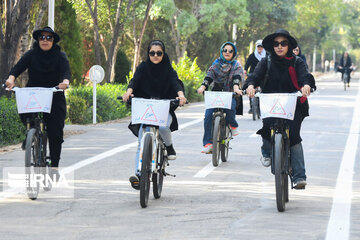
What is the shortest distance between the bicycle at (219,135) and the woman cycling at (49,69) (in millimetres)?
3118

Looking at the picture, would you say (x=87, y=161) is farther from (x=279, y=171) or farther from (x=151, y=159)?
(x=279, y=171)

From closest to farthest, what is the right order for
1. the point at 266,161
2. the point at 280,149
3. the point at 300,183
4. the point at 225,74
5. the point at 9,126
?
the point at 280,149 < the point at 300,183 < the point at 266,161 < the point at 225,74 < the point at 9,126

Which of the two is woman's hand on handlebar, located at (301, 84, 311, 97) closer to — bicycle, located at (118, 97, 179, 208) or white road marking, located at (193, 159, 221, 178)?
bicycle, located at (118, 97, 179, 208)

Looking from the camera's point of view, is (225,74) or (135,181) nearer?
(135,181)

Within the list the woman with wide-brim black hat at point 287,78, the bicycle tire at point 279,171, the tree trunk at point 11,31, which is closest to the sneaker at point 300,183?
the woman with wide-brim black hat at point 287,78

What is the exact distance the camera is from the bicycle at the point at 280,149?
25.7 ft

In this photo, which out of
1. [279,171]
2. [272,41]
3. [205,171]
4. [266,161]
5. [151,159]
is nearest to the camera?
[279,171]

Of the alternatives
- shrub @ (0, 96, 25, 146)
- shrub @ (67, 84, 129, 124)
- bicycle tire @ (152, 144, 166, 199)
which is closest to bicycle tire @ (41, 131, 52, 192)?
bicycle tire @ (152, 144, 166, 199)

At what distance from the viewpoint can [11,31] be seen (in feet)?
54.5

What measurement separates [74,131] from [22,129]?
235cm

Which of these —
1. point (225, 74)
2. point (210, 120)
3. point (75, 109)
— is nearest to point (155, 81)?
point (210, 120)

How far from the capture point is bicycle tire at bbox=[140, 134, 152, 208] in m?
7.90

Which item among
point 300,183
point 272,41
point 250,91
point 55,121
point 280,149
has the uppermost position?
point 272,41

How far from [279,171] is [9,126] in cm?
771
